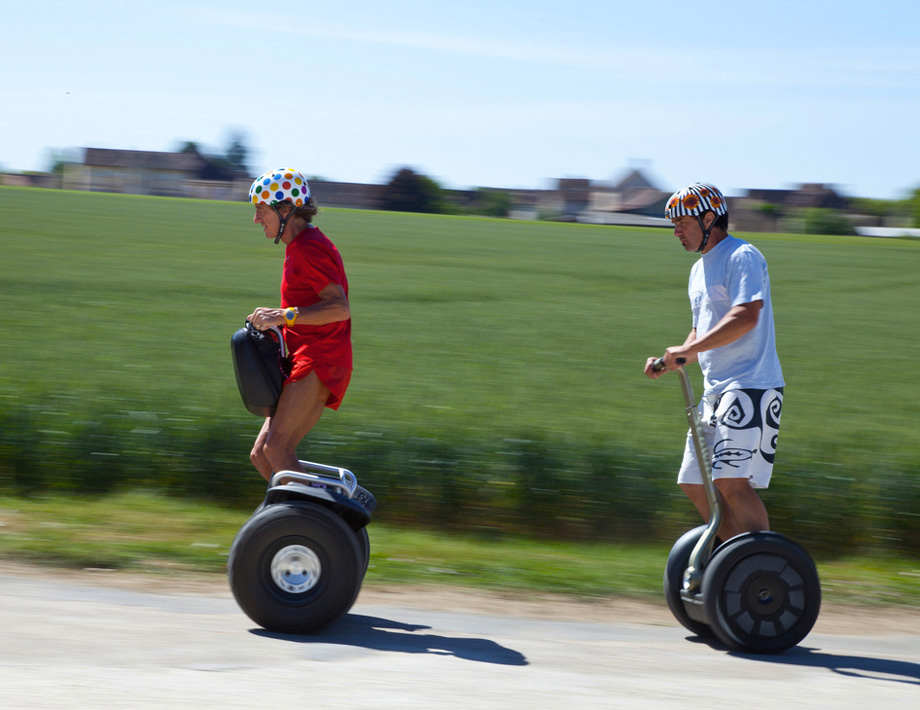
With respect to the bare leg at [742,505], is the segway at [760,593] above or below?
below

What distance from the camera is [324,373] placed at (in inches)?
185

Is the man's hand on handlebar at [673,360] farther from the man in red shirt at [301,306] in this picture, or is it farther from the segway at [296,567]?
the segway at [296,567]

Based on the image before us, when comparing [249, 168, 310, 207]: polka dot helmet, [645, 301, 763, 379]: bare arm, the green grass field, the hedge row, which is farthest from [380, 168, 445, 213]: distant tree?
[645, 301, 763, 379]: bare arm

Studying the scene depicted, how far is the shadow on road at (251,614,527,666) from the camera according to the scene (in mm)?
4344

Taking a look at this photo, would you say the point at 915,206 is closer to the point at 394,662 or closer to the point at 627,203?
the point at 627,203

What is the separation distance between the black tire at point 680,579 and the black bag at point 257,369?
201 cm

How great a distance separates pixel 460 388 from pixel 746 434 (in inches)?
329

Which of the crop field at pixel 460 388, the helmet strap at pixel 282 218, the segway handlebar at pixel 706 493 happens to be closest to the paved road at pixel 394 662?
the segway handlebar at pixel 706 493

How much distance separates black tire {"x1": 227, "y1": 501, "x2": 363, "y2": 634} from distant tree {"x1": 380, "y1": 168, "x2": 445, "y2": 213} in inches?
2408

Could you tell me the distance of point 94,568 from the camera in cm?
558

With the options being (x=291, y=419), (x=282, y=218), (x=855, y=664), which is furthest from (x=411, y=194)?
(x=855, y=664)

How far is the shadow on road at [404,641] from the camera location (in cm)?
434

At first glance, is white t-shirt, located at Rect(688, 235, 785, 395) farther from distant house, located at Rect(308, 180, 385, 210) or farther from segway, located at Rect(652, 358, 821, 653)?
distant house, located at Rect(308, 180, 385, 210)

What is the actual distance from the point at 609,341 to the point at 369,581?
46.9 ft
